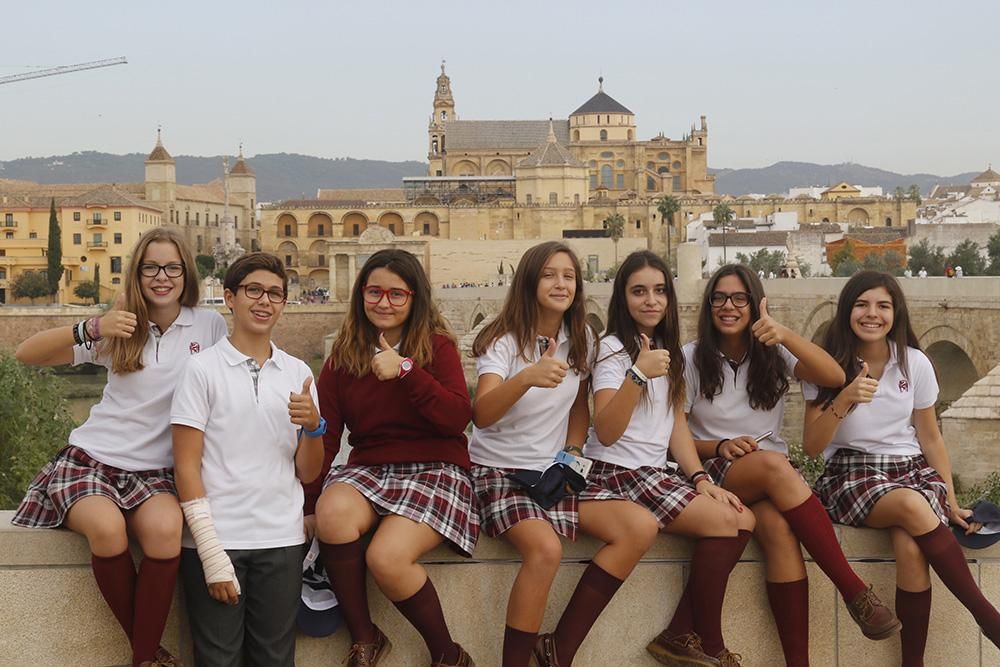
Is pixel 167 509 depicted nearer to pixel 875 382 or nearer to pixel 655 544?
pixel 655 544

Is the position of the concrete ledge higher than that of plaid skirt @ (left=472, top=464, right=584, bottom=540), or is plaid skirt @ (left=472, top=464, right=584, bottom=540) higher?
plaid skirt @ (left=472, top=464, right=584, bottom=540)

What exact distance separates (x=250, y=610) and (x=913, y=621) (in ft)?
7.89

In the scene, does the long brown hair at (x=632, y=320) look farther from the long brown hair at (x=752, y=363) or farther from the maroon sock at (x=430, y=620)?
the maroon sock at (x=430, y=620)

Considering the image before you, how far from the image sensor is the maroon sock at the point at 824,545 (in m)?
4.35

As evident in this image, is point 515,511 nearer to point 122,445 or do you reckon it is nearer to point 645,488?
point 645,488

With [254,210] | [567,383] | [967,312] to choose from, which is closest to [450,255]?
[254,210]

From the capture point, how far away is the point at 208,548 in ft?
13.2

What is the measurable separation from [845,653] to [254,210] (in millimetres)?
93323

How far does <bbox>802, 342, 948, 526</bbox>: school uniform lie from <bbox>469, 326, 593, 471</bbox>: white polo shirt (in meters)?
0.99

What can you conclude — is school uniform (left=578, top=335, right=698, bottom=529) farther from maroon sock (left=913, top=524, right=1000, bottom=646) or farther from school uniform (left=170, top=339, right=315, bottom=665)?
school uniform (left=170, top=339, right=315, bottom=665)

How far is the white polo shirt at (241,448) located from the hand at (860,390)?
202 centimetres

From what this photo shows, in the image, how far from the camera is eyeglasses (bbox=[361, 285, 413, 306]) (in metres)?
4.58

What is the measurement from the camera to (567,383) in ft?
15.4

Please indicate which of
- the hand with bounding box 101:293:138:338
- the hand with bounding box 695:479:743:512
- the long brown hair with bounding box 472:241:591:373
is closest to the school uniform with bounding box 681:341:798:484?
the hand with bounding box 695:479:743:512
